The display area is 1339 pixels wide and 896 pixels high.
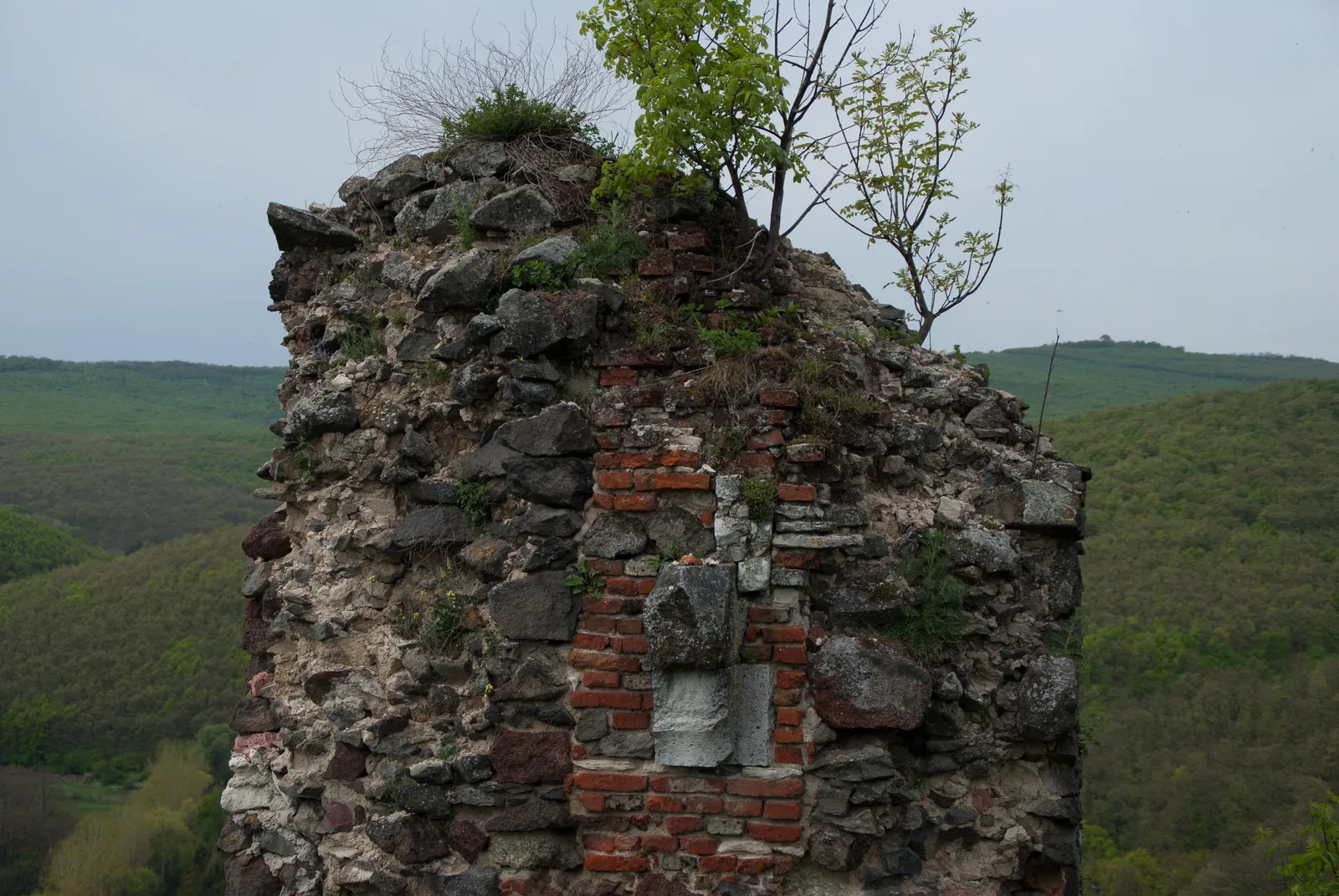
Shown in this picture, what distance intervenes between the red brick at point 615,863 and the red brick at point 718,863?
198mm

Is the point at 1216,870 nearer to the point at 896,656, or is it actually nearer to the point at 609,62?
the point at 896,656

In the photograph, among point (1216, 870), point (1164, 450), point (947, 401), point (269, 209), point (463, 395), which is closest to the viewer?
point (463, 395)

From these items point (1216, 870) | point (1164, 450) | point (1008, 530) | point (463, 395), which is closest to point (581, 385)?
point (463, 395)

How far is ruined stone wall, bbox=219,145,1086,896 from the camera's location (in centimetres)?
353

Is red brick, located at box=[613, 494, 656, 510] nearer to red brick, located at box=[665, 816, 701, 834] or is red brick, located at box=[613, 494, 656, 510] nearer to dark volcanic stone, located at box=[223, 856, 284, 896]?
red brick, located at box=[665, 816, 701, 834]

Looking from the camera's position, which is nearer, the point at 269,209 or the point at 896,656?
the point at 896,656

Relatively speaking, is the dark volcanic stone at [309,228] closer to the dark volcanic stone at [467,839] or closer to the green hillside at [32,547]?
the dark volcanic stone at [467,839]

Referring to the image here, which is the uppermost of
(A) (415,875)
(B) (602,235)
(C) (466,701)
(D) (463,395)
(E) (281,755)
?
(B) (602,235)

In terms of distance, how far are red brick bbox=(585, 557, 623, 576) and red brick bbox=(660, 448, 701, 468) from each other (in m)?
0.32

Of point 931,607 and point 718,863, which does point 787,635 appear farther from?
point 718,863

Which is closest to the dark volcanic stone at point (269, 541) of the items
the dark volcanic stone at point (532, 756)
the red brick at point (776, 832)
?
the dark volcanic stone at point (532, 756)

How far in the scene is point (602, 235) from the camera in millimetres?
4277

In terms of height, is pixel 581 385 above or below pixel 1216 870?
above

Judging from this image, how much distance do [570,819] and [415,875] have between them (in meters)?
0.67
